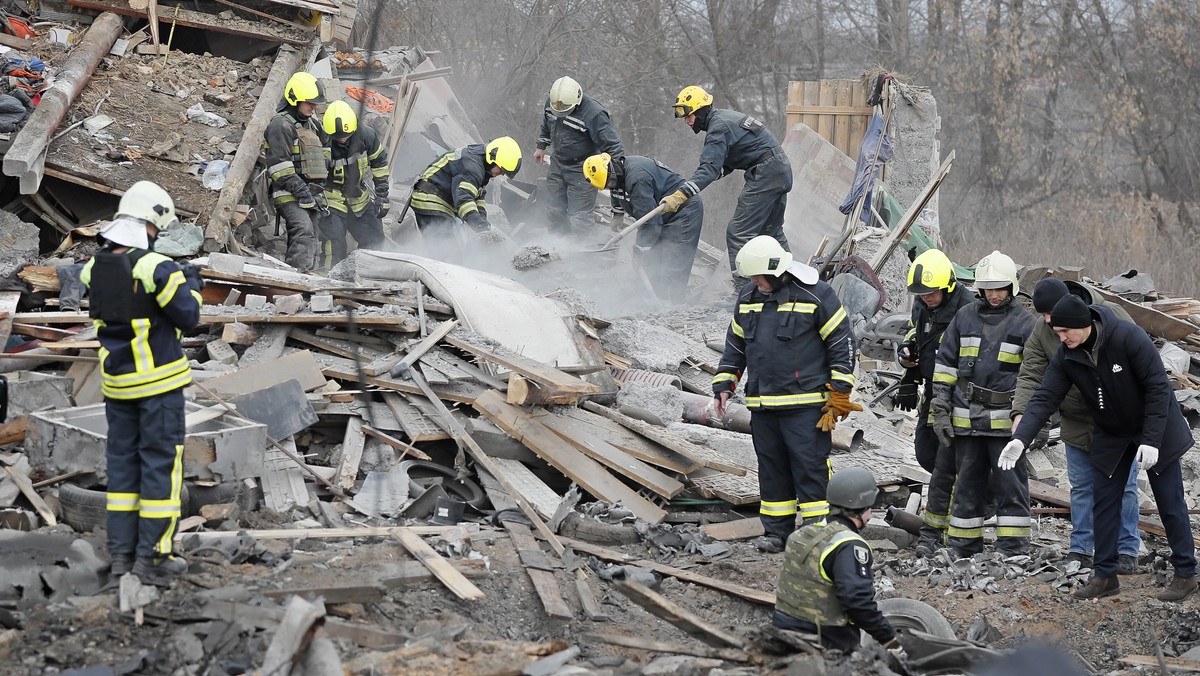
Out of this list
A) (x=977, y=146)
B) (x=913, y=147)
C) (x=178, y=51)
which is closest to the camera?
(x=178, y=51)

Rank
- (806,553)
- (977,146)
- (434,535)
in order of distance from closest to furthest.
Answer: (806,553), (434,535), (977,146)

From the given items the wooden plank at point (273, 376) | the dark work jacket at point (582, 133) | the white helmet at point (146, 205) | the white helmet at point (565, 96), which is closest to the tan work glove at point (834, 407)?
the wooden plank at point (273, 376)

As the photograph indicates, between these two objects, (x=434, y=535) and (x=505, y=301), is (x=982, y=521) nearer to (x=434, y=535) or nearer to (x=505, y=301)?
(x=434, y=535)

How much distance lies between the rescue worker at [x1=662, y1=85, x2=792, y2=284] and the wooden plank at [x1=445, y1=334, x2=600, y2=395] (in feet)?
10.8

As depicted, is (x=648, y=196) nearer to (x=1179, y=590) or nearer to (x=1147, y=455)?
(x=1147, y=455)

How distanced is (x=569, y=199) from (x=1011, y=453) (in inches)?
256

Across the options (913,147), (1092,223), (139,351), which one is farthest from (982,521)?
(1092,223)

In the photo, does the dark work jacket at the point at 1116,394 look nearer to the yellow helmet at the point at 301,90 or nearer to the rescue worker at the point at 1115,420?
the rescue worker at the point at 1115,420

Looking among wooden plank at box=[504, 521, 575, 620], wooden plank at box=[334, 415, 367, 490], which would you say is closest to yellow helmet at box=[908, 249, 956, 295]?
wooden plank at box=[504, 521, 575, 620]

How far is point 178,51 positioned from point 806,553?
10.1 metres

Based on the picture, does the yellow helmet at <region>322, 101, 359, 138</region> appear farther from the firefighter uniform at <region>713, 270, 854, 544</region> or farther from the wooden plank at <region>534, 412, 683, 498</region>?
the firefighter uniform at <region>713, 270, 854, 544</region>

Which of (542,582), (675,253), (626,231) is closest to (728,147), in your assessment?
(675,253)

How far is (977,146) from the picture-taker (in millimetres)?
25203

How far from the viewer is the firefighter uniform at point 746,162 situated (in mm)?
10805
